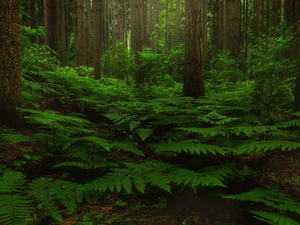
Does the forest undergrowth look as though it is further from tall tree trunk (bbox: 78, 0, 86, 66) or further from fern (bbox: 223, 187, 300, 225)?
tall tree trunk (bbox: 78, 0, 86, 66)

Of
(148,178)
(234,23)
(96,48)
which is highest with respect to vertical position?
(234,23)

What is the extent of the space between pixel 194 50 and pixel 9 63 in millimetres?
4007

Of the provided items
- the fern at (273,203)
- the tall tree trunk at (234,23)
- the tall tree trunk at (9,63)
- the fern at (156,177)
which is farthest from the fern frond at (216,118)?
the tall tree trunk at (234,23)

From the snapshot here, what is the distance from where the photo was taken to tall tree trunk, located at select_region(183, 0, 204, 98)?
4.89m

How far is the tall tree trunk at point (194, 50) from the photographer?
16.0 feet

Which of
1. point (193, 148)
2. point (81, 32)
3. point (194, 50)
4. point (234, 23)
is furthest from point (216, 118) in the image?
point (81, 32)

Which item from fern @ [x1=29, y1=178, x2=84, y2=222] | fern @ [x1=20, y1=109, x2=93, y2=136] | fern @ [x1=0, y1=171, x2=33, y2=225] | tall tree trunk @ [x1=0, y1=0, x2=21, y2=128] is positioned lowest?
fern @ [x1=29, y1=178, x2=84, y2=222]

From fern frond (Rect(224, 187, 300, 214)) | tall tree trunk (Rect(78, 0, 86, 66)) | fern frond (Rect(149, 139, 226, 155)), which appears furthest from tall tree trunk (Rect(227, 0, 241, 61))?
fern frond (Rect(224, 187, 300, 214))

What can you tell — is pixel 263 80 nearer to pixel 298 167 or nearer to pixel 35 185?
pixel 298 167

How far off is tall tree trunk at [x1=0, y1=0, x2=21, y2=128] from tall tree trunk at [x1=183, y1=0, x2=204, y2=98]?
3737 millimetres

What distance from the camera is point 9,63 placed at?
3.31 metres

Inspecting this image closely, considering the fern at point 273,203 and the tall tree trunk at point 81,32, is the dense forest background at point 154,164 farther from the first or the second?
the tall tree trunk at point 81,32

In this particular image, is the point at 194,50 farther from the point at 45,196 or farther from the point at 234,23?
the point at 234,23

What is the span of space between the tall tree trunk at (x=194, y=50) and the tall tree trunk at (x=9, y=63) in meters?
3.74
